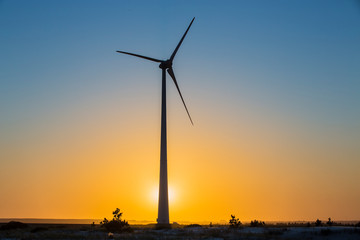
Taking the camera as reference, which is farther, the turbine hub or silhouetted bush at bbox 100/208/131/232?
the turbine hub

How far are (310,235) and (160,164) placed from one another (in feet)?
105

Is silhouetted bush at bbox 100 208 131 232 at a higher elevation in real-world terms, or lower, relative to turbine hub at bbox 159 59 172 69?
lower

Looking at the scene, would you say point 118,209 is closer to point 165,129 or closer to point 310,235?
point 165,129

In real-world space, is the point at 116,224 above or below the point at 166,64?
below

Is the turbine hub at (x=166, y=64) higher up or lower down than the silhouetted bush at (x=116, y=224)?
higher up

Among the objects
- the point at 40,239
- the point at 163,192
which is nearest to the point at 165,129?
the point at 163,192

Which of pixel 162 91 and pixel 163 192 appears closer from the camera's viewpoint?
pixel 163 192

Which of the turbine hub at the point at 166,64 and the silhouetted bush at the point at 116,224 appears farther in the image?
the turbine hub at the point at 166,64

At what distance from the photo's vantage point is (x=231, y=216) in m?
46.7

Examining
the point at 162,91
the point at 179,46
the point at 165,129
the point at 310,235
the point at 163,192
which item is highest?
the point at 179,46

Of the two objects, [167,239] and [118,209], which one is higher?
[118,209]

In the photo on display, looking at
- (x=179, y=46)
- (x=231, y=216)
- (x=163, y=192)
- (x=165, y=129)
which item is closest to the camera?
(x=231, y=216)

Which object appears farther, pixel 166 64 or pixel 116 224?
pixel 166 64

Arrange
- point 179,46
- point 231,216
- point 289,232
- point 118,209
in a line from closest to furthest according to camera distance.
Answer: point 289,232 < point 231,216 < point 118,209 < point 179,46
